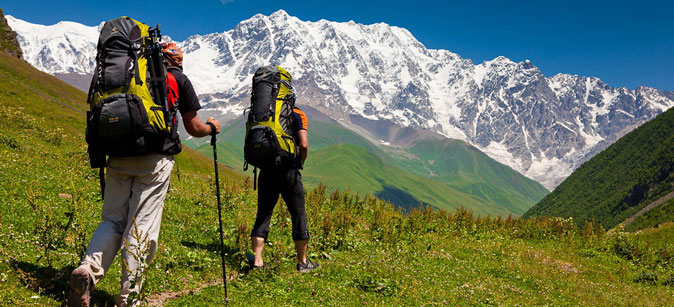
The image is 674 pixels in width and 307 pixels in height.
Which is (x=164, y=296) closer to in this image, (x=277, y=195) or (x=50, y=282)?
(x=50, y=282)

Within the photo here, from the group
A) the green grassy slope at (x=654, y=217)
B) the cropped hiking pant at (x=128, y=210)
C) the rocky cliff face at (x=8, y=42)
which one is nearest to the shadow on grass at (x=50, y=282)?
the cropped hiking pant at (x=128, y=210)

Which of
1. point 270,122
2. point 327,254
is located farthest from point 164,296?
point 327,254

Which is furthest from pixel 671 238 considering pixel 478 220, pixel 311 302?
pixel 311 302

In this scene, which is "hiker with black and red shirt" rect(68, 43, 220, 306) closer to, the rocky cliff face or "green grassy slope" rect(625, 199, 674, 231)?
the rocky cliff face

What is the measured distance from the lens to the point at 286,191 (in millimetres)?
8844

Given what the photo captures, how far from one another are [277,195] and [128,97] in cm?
419

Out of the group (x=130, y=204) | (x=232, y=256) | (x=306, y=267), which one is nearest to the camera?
(x=130, y=204)

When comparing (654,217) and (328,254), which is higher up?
(654,217)

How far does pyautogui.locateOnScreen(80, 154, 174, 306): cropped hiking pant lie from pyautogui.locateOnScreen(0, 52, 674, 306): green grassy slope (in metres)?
0.43

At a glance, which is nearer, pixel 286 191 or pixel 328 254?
pixel 286 191

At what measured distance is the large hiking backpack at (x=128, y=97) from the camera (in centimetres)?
536

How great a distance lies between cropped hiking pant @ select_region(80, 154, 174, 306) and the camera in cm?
571

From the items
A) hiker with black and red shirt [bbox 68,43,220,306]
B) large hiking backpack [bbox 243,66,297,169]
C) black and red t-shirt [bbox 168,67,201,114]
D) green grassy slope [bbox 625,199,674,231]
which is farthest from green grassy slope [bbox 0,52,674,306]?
green grassy slope [bbox 625,199,674,231]

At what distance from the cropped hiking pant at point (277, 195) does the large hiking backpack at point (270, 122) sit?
387 mm
